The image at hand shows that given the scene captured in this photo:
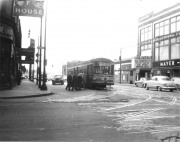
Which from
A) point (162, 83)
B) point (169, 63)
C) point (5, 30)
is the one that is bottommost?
point (162, 83)

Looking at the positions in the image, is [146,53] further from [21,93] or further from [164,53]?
[21,93]

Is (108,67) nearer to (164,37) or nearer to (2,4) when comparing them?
(2,4)

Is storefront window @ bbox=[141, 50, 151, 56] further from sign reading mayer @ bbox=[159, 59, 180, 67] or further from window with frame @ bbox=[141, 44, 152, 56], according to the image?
sign reading mayer @ bbox=[159, 59, 180, 67]

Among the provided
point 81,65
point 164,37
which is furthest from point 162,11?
point 81,65

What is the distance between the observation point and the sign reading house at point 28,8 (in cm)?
1816

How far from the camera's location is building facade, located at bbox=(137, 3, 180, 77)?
124 ft

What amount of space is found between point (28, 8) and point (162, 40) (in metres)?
28.4

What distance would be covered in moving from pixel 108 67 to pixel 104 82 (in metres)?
1.84

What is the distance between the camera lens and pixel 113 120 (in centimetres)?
791

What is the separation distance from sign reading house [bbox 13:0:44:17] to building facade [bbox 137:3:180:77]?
25.0 m

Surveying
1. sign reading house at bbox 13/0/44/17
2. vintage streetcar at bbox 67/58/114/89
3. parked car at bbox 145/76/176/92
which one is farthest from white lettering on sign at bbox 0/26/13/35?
parked car at bbox 145/76/176/92

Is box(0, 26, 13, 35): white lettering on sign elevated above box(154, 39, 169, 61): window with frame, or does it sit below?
below

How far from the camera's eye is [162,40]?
134ft

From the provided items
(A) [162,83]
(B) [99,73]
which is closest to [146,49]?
(A) [162,83]
